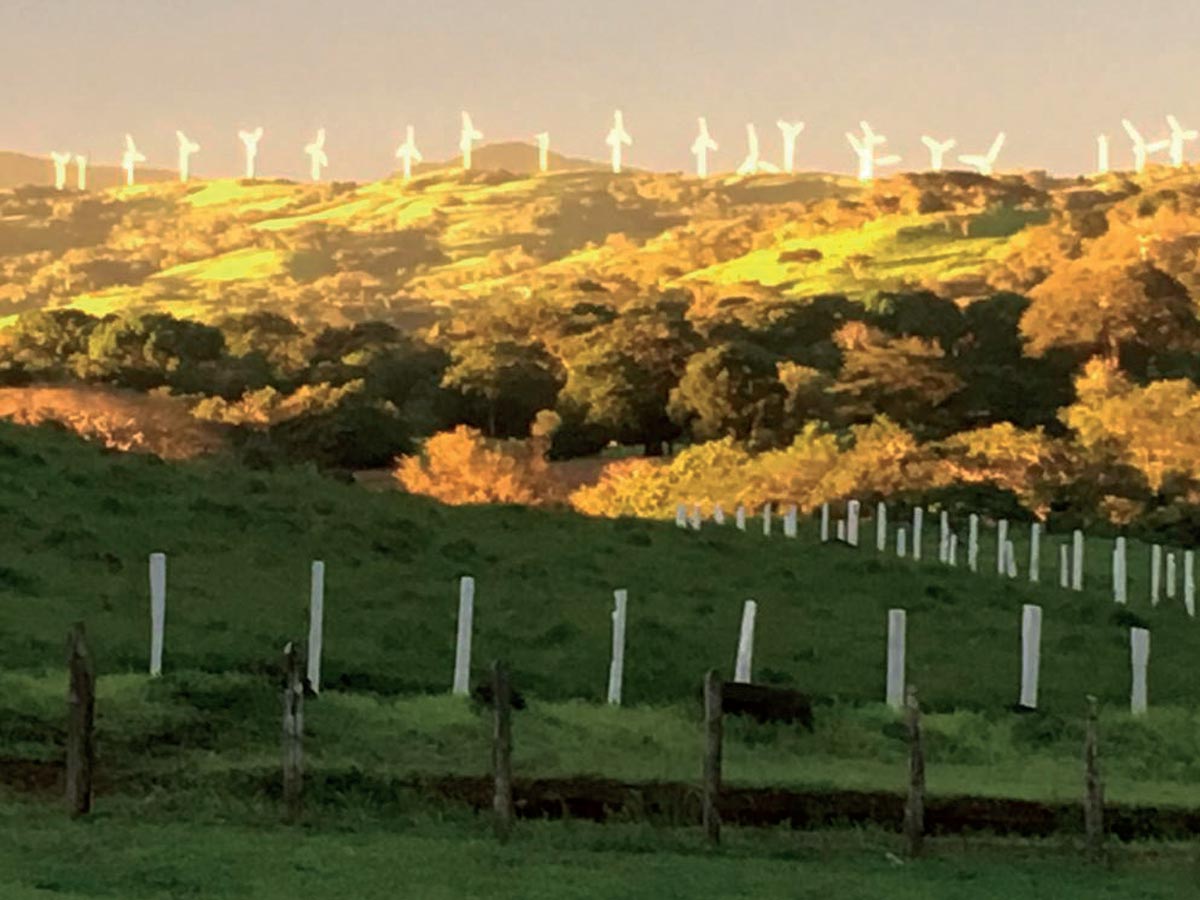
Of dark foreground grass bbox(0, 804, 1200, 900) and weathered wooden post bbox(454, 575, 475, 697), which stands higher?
weathered wooden post bbox(454, 575, 475, 697)

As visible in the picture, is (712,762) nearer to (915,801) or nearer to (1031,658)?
(915,801)

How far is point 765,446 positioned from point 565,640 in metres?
54.7

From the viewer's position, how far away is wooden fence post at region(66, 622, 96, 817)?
55.1 ft

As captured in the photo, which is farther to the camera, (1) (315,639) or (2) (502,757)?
(1) (315,639)

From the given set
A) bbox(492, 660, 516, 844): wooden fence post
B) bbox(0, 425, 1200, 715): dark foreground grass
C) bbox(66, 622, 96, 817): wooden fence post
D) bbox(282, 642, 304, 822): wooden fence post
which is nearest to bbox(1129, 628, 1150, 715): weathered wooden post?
bbox(0, 425, 1200, 715): dark foreground grass

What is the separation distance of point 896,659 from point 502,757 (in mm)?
9591

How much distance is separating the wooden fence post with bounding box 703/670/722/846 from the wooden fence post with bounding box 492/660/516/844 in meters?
1.71

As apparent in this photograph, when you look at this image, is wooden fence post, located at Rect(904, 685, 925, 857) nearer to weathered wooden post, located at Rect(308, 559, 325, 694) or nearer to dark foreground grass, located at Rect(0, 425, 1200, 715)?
dark foreground grass, located at Rect(0, 425, 1200, 715)

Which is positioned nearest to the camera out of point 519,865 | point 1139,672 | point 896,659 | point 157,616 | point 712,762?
point 519,865

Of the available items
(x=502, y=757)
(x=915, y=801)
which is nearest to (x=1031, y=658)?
(x=915, y=801)

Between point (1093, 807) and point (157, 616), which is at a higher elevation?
point (157, 616)

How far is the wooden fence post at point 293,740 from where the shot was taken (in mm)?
17016

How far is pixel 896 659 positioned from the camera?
24875 millimetres

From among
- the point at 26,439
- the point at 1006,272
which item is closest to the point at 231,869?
the point at 26,439
